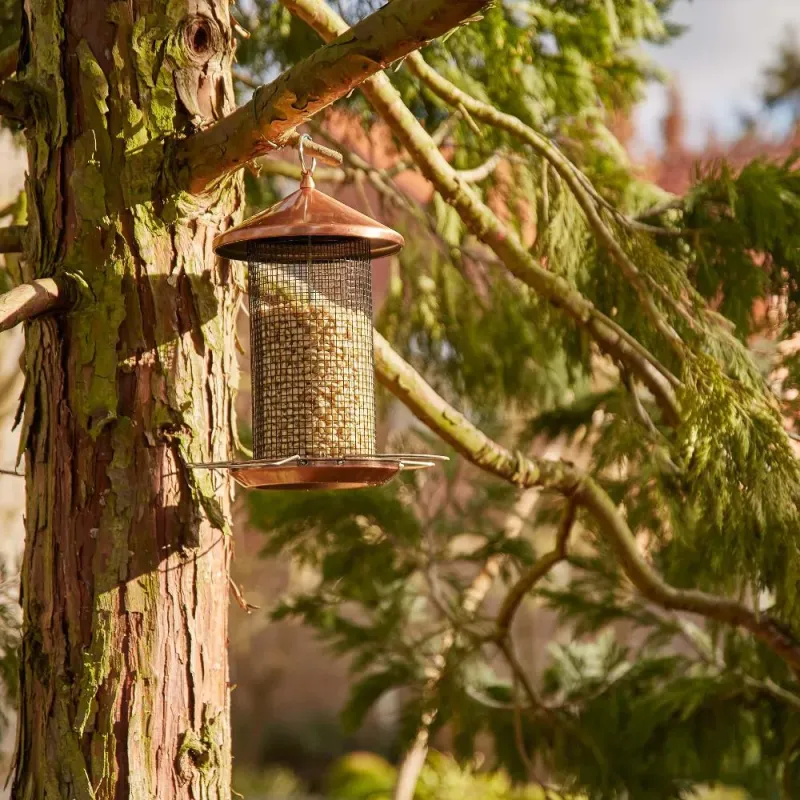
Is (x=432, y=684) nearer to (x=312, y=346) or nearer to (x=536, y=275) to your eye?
(x=536, y=275)

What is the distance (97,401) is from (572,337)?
1.72m

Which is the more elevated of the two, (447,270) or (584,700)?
(447,270)

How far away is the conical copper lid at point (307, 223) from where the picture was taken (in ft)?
7.64

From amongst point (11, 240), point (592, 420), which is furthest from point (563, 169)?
point (592, 420)

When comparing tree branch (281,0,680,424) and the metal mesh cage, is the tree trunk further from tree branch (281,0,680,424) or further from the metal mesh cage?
tree branch (281,0,680,424)

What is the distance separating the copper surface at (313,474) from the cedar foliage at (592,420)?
0.85m

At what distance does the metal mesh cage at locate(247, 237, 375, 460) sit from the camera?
2.75 metres

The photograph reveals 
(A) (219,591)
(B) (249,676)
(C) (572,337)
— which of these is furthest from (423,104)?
(B) (249,676)

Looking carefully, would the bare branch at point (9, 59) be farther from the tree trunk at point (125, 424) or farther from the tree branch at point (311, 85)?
the tree branch at point (311, 85)

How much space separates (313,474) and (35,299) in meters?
0.70

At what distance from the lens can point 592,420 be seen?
223 inches

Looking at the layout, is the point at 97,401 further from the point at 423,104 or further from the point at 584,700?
the point at 584,700

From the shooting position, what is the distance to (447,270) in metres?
5.65

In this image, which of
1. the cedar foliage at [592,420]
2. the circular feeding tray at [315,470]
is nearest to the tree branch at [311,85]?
the circular feeding tray at [315,470]
